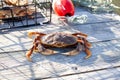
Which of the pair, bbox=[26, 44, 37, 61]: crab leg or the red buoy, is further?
the red buoy

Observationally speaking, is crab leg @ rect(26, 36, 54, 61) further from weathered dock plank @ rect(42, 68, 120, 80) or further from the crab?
weathered dock plank @ rect(42, 68, 120, 80)

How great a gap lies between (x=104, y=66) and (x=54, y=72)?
23.3 inches

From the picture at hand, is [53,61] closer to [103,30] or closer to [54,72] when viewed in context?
[54,72]

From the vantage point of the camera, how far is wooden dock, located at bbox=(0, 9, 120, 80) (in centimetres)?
276

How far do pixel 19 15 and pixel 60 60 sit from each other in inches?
51.0

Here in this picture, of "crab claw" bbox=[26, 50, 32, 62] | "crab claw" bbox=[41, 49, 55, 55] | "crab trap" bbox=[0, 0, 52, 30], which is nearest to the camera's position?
"crab claw" bbox=[26, 50, 32, 62]

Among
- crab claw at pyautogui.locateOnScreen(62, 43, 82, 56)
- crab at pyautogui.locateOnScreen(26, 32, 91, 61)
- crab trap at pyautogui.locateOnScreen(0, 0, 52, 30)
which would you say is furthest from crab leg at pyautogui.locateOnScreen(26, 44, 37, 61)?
crab trap at pyautogui.locateOnScreen(0, 0, 52, 30)

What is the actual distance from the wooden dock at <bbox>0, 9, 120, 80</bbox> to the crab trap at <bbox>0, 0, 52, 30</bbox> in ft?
0.48

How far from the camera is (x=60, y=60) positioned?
3.02 metres

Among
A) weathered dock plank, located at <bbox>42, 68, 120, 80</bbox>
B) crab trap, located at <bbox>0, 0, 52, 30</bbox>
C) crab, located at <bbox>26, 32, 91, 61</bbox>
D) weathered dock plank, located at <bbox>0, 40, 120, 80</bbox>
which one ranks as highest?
crab trap, located at <bbox>0, 0, 52, 30</bbox>

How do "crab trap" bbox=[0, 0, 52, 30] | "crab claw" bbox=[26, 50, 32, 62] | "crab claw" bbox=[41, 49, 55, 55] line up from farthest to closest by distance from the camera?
"crab trap" bbox=[0, 0, 52, 30], "crab claw" bbox=[41, 49, 55, 55], "crab claw" bbox=[26, 50, 32, 62]

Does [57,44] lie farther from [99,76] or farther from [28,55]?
[99,76]

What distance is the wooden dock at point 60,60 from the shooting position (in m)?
2.76

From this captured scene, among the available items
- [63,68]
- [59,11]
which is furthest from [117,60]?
[59,11]
